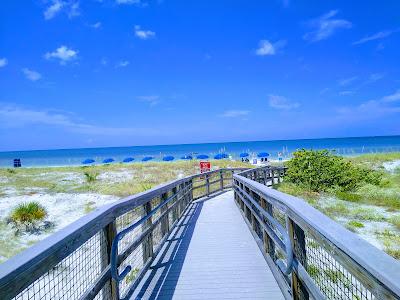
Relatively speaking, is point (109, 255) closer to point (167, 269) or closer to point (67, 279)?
point (167, 269)

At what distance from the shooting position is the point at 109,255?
345 cm

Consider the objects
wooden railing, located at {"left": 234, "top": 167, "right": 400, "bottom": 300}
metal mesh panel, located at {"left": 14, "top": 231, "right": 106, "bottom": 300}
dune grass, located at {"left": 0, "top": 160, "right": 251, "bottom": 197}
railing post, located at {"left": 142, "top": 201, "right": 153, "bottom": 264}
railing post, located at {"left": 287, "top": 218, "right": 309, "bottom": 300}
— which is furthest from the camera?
dune grass, located at {"left": 0, "top": 160, "right": 251, "bottom": 197}

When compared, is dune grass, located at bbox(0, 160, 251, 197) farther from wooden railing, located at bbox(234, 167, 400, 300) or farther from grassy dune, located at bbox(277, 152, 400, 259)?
wooden railing, located at bbox(234, 167, 400, 300)

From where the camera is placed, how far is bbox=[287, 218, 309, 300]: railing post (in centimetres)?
333

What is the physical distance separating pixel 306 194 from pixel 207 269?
11.1 meters

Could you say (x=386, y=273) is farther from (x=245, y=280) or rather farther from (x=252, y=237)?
(x=252, y=237)

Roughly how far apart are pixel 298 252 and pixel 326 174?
14525 mm

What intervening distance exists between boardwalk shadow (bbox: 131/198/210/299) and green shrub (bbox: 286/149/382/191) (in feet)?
35.6

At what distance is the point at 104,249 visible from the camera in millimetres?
3438

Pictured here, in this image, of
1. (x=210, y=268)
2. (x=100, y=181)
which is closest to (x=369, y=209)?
(x=210, y=268)

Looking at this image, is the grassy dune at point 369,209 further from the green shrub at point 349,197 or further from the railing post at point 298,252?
the railing post at point 298,252

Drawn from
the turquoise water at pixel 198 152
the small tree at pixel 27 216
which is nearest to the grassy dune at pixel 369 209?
the small tree at pixel 27 216

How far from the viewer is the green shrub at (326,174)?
17000 millimetres

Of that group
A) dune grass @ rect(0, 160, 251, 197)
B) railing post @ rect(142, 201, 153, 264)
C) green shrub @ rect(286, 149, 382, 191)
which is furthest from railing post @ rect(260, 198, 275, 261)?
dune grass @ rect(0, 160, 251, 197)
